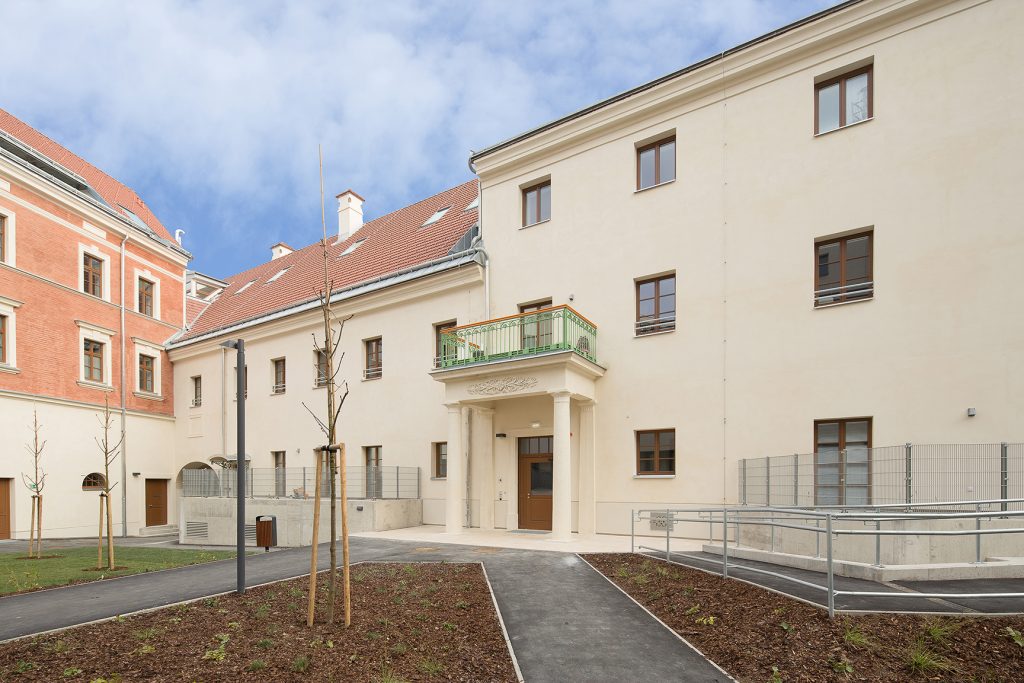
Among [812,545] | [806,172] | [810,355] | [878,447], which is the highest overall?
[806,172]

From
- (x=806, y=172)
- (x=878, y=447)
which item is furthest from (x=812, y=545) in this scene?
(x=806, y=172)

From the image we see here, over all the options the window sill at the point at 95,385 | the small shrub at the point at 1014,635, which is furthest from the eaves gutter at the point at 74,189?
the small shrub at the point at 1014,635

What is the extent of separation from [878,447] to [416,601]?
9521 millimetres

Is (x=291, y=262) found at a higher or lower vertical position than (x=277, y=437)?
higher

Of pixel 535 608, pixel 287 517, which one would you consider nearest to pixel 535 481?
pixel 287 517

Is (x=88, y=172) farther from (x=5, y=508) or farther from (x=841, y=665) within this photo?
(x=841, y=665)

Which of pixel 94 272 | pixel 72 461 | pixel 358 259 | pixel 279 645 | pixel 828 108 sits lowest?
pixel 72 461

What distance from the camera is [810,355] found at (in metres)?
14.0

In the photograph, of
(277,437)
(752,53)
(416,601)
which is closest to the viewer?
(416,601)

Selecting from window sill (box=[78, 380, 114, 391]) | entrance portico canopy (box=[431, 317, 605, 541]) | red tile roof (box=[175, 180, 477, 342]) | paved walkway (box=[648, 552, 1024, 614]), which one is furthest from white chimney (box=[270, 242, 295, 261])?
paved walkway (box=[648, 552, 1024, 614])

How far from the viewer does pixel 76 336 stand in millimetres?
25016

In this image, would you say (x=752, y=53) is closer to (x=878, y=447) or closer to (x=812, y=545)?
(x=878, y=447)

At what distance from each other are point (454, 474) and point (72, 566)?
8742 mm

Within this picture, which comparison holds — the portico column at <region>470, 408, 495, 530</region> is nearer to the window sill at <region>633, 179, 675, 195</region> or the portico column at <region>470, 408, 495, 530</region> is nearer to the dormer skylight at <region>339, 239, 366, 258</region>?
the window sill at <region>633, 179, 675, 195</region>
